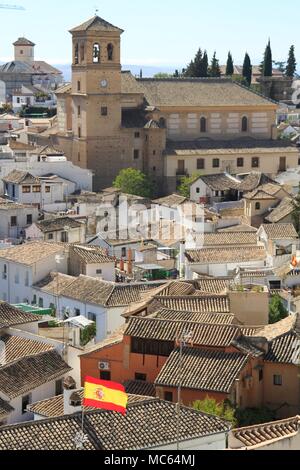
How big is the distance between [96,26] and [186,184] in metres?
7.98

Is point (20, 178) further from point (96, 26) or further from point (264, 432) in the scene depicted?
point (264, 432)

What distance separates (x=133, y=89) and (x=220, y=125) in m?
4.44

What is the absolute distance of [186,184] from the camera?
47312 millimetres

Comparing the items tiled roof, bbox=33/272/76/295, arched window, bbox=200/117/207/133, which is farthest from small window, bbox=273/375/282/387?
arched window, bbox=200/117/207/133

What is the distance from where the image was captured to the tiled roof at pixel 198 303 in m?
25.1

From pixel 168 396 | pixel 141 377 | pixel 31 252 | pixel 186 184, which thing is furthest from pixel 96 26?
pixel 168 396

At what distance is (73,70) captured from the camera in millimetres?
51156

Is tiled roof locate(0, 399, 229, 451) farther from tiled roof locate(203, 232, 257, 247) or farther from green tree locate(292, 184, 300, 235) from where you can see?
green tree locate(292, 184, 300, 235)

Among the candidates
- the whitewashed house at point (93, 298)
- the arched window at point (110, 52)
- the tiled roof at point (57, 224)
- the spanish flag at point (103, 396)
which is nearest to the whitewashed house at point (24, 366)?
the whitewashed house at point (93, 298)

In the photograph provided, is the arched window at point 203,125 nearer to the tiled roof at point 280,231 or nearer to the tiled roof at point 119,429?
the tiled roof at point 280,231

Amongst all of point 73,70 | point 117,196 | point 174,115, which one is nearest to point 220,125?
point 174,115

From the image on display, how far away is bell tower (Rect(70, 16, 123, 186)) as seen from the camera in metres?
49.9

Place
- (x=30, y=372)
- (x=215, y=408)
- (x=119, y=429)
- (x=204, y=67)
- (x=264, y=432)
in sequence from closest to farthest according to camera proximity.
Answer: (x=119, y=429), (x=264, y=432), (x=215, y=408), (x=30, y=372), (x=204, y=67)

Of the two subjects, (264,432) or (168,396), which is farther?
(168,396)
